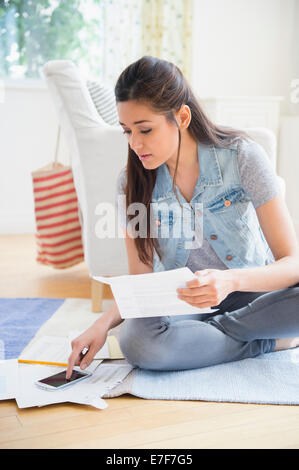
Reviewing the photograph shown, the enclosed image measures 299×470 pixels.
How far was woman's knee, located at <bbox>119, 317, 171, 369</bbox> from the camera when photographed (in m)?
1.23

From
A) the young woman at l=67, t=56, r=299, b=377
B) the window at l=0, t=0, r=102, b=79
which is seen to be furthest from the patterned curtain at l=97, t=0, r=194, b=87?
the young woman at l=67, t=56, r=299, b=377

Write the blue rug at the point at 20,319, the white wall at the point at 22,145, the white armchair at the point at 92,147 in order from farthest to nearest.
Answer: the white wall at the point at 22,145
the white armchair at the point at 92,147
the blue rug at the point at 20,319

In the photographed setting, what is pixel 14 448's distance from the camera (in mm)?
953

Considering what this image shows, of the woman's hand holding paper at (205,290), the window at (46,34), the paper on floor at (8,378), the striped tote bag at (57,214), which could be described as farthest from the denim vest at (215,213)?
the window at (46,34)

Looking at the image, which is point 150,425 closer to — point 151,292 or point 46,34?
point 151,292

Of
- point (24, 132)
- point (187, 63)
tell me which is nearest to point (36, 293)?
point (24, 132)

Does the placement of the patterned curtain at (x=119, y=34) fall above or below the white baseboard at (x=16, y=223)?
above

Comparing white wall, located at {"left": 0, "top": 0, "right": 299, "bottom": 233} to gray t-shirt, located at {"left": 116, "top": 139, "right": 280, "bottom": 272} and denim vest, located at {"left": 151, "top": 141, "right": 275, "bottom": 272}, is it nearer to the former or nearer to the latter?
denim vest, located at {"left": 151, "top": 141, "right": 275, "bottom": 272}

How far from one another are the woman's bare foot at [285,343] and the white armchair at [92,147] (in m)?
0.58

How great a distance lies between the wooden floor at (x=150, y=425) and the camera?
96cm

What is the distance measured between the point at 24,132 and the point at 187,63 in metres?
1.20

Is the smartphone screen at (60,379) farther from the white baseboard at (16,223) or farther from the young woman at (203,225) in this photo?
the white baseboard at (16,223)

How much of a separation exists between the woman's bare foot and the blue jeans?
8cm

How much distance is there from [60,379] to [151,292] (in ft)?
1.11
